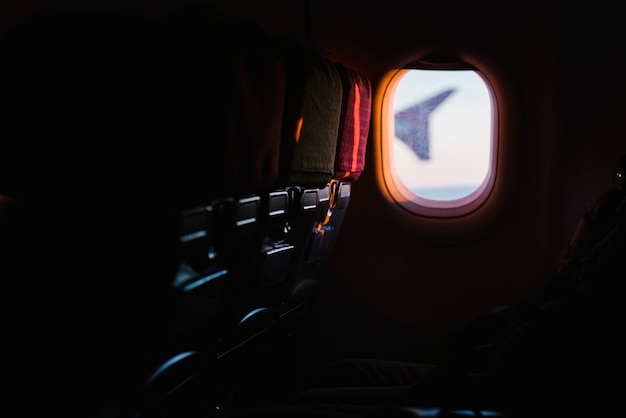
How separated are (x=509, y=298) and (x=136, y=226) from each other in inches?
94.8

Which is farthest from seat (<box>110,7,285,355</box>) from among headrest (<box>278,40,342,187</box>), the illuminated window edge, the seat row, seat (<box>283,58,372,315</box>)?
the illuminated window edge

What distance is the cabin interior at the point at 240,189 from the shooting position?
132 cm

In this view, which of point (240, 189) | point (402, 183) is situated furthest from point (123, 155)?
point (402, 183)

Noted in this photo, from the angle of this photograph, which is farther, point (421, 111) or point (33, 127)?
point (421, 111)

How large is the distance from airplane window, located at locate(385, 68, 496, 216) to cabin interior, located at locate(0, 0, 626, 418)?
2.6 inches

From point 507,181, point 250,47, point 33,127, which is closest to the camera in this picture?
point 33,127

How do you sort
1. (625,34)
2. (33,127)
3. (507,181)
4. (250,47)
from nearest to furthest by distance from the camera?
(33,127), (250,47), (625,34), (507,181)

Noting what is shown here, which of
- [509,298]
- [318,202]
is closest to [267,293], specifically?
[318,202]

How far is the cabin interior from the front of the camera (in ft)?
4.34

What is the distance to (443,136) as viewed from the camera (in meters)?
3.28

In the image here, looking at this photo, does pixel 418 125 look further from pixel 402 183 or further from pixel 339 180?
pixel 339 180

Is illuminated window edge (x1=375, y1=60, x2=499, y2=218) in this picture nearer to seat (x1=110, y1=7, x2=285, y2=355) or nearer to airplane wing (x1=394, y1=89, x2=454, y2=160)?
airplane wing (x1=394, y1=89, x2=454, y2=160)

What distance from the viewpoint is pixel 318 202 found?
2398 mm

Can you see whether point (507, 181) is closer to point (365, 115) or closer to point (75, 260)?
point (365, 115)
